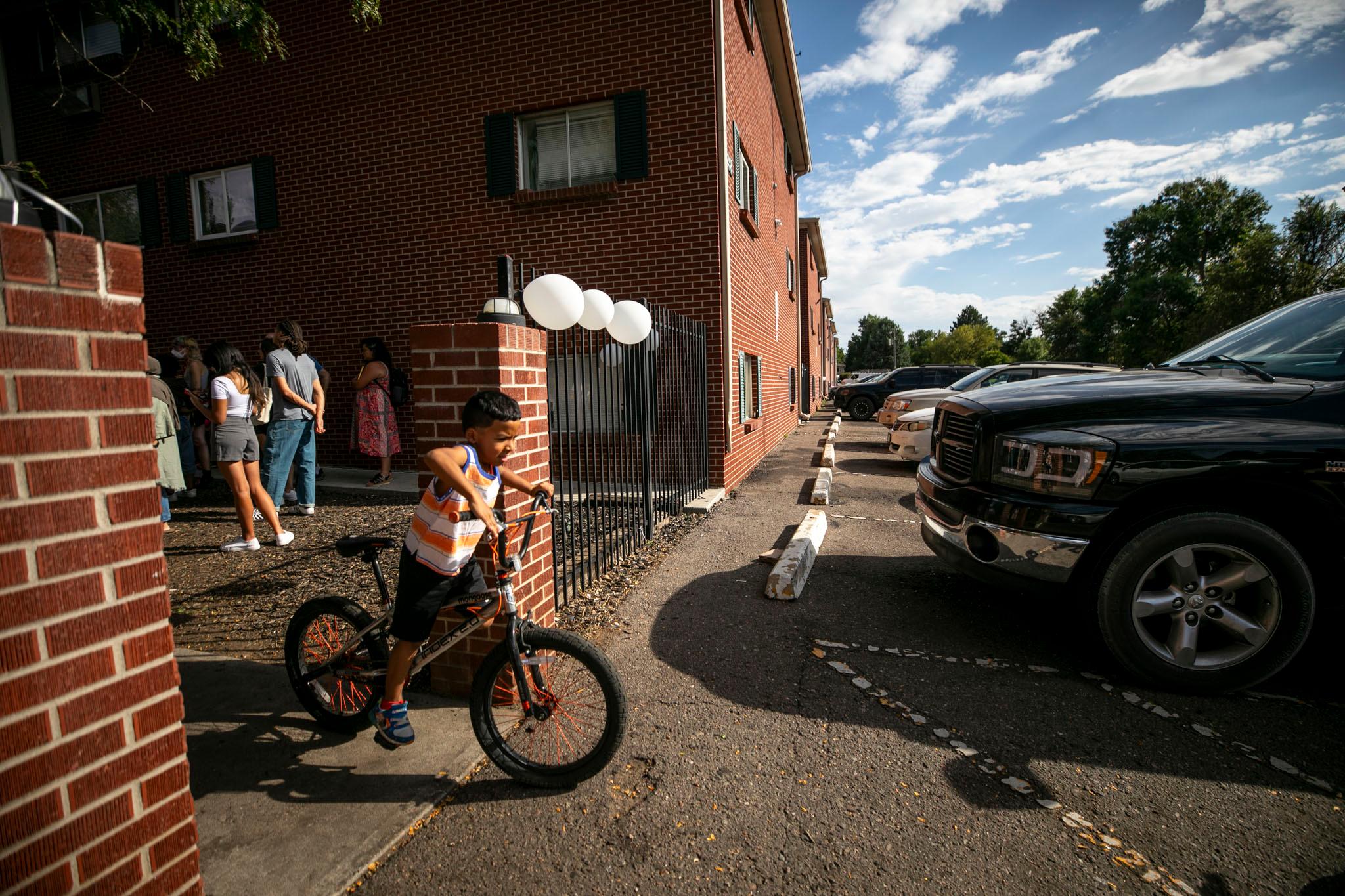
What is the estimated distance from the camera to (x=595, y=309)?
4.88 m

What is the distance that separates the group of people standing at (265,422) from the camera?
5184 mm

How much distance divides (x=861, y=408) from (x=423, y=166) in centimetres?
1620

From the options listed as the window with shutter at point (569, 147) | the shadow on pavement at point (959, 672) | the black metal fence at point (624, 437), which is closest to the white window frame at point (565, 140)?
the window with shutter at point (569, 147)

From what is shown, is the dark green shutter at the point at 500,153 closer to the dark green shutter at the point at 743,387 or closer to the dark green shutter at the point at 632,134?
the dark green shutter at the point at 632,134

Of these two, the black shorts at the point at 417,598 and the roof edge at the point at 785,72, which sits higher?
the roof edge at the point at 785,72

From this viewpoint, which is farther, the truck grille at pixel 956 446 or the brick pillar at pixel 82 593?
the truck grille at pixel 956 446

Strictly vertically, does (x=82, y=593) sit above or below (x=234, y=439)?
below

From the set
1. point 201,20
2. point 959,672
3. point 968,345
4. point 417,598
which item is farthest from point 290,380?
point 968,345

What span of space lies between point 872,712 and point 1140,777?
961 mm

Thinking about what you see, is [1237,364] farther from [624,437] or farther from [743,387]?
[743,387]

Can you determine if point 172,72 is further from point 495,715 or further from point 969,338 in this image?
point 969,338

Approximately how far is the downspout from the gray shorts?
4.79 metres

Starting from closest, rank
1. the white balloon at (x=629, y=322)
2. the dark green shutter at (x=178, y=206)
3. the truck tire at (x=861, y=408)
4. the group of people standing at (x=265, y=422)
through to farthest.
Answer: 1. the white balloon at (x=629, y=322)
2. the group of people standing at (x=265, y=422)
3. the dark green shutter at (x=178, y=206)
4. the truck tire at (x=861, y=408)

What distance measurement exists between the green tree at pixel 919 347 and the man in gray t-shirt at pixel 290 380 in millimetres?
113954
